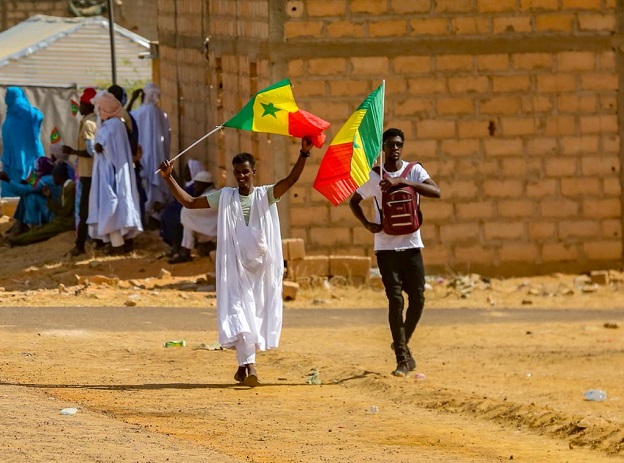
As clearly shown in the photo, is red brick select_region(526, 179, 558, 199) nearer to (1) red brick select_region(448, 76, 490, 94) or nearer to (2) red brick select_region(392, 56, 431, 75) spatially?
(1) red brick select_region(448, 76, 490, 94)

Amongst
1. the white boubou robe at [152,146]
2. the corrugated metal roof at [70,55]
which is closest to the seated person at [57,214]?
the white boubou robe at [152,146]

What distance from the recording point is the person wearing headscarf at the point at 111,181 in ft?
55.4

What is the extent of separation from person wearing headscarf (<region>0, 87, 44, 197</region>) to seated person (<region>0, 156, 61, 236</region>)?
197 cm

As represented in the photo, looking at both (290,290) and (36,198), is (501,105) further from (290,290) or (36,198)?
(36,198)

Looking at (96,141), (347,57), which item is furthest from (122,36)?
(347,57)

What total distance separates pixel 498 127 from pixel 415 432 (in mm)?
7363

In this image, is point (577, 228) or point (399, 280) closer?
point (399, 280)

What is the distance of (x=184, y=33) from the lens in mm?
19234

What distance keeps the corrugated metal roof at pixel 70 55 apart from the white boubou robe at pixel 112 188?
8.74 metres

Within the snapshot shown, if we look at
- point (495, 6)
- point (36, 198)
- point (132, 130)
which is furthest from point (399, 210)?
point (36, 198)

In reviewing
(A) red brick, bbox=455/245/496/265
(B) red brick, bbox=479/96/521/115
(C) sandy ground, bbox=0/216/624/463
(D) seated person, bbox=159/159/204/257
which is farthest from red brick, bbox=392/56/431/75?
(D) seated person, bbox=159/159/204/257

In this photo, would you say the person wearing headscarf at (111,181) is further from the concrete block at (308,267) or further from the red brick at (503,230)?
the red brick at (503,230)

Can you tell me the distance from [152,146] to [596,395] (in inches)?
364

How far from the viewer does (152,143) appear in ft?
60.9
